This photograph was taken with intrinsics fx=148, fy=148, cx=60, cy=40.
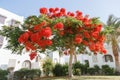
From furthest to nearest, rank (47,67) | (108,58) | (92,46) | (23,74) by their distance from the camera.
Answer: (108,58), (47,67), (23,74), (92,46)

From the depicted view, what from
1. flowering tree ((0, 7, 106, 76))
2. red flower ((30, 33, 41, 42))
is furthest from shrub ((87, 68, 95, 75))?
red flower ((30, 33, 41, 42))

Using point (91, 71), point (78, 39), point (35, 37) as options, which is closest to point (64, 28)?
point (78, 39)

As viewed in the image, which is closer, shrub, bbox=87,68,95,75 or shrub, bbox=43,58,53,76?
shrub, bbox=43,58,53,76

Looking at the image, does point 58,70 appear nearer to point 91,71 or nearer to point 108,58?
point 91,71

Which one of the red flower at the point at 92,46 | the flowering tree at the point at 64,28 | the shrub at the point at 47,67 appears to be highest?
the flowering tree at the point at 64,28

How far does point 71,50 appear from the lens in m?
14.2

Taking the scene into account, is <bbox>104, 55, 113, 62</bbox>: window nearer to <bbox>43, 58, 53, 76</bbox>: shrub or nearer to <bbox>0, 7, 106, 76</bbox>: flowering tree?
<bbox>43, 58, 53, 76</bbox>: shrub

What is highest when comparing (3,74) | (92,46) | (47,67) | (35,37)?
(35,37)

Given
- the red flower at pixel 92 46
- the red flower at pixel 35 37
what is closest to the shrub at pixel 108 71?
the red flower at pixel 92 46

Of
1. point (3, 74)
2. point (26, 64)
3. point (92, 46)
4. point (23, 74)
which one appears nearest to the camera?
point (92, 46)

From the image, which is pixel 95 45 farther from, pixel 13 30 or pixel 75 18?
pixel 13 30

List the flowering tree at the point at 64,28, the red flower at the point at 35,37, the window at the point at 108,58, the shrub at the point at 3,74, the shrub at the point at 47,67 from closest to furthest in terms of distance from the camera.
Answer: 1. the red flower at the point at 35,37
2. the flowering tree at the point at 64,28
3. the shrub at the point at 3,74
4. the shrub at the point at 47,67
5. the window at the point at 108,58

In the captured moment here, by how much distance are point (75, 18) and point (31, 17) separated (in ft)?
11.4

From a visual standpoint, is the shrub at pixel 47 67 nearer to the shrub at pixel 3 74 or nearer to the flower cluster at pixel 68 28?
the shrub at pixel 3 74
